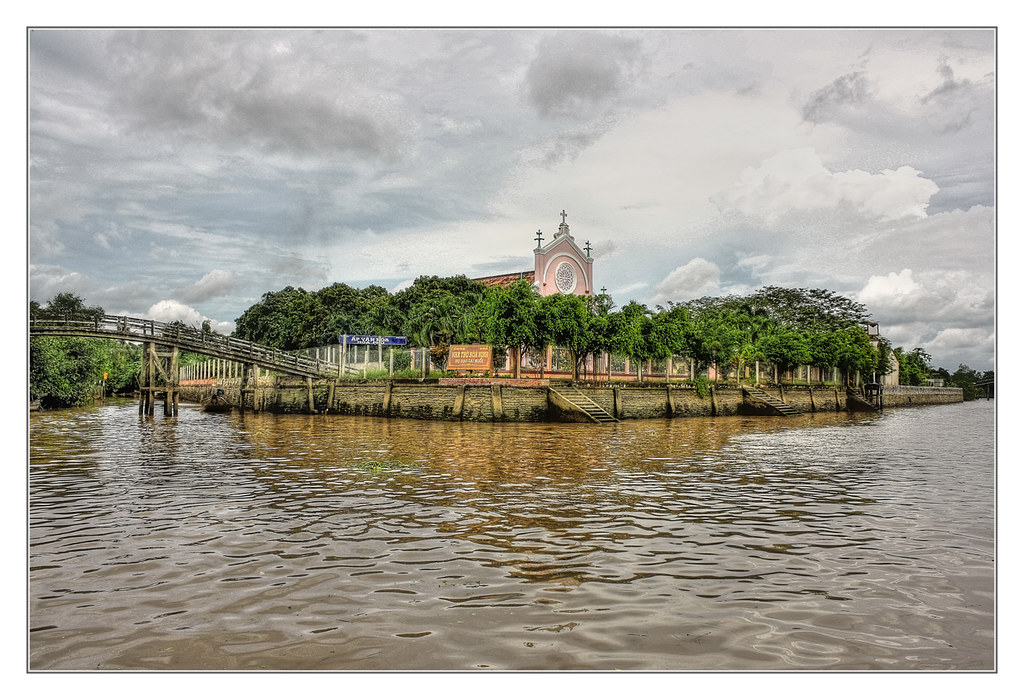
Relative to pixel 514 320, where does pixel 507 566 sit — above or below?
below

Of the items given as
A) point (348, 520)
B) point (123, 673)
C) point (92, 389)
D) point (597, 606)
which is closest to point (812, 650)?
point (597, 606)

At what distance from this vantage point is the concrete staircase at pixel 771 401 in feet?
118

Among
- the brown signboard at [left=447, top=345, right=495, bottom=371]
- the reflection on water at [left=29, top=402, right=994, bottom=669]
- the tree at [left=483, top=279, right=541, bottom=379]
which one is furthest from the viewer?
the tree at [left=483, top=279, right=541, bottom=379]

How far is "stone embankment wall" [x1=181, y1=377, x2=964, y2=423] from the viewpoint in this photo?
26469 mm

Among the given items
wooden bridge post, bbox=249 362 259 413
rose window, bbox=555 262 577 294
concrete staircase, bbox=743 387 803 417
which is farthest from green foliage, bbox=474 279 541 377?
rose window, bbox=555 262 577 294

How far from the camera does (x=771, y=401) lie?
36.3 m

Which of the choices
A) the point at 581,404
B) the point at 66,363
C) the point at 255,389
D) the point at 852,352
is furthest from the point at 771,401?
the point at 66,363

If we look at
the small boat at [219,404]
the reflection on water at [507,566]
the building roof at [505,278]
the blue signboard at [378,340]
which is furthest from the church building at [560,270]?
the reflection on water at [507,566]

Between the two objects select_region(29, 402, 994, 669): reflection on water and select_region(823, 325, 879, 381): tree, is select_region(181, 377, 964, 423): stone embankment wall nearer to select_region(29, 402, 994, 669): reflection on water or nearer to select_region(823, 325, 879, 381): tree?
select_region(823, 325, 879, 381): tree

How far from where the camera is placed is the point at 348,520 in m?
8.19

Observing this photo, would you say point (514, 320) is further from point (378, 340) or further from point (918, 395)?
point (918, 395)

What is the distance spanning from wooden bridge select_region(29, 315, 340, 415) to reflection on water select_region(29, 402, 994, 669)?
17.9 meters

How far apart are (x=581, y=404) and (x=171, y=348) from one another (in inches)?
766
